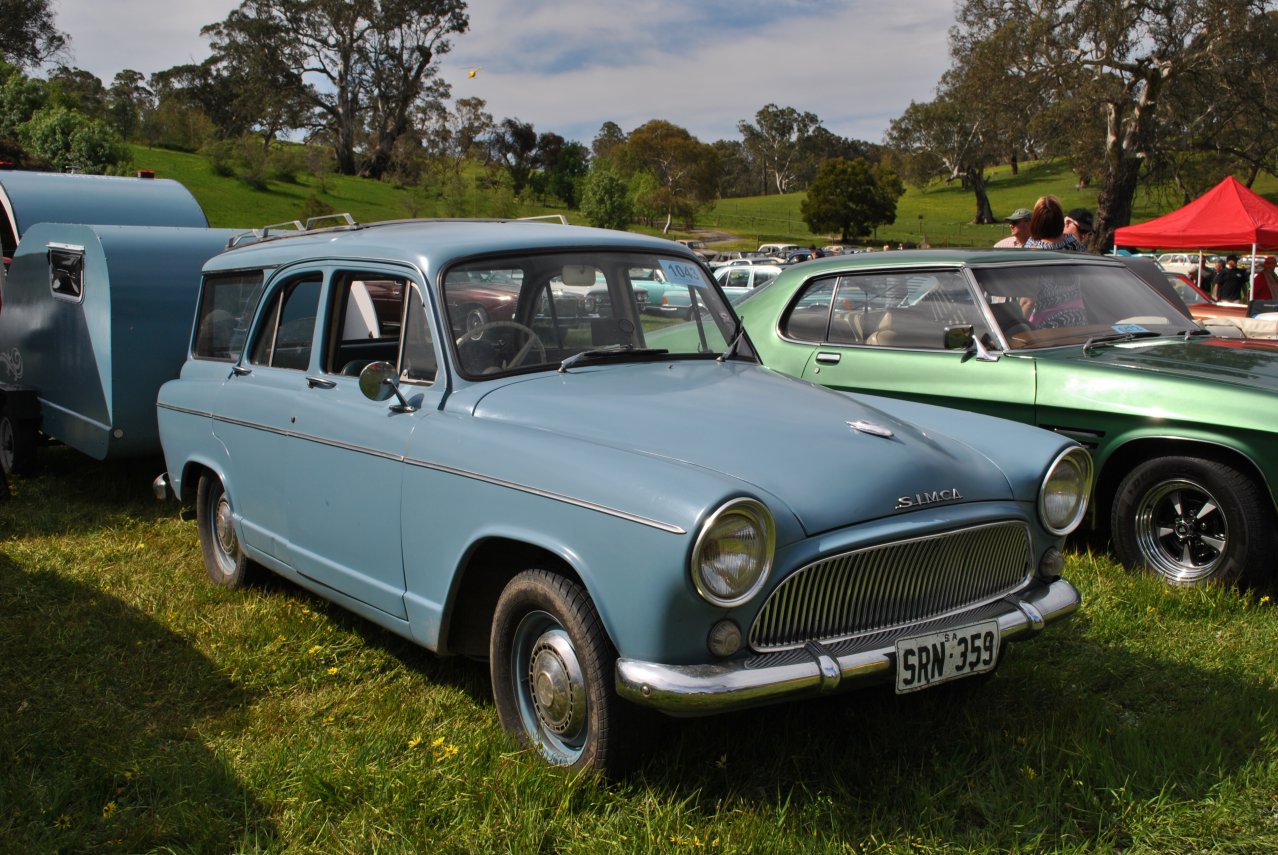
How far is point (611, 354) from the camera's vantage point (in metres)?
4.07

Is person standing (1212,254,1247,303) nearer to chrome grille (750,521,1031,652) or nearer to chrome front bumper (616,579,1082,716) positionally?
chrome grille (750,521,1031,652)

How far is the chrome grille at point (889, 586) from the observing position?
2.96 m

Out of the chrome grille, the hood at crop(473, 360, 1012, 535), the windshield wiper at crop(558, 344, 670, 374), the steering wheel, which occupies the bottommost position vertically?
the chrome grille

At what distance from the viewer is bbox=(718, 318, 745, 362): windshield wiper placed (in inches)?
175

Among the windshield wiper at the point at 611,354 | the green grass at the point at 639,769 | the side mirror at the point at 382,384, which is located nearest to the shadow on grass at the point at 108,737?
the green grass at the point at 639,769

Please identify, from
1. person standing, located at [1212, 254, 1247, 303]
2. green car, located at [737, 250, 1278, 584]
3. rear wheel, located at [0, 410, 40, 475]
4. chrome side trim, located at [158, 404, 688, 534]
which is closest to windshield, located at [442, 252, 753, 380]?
chrome side trim, located at [158, 404, 688, 534]

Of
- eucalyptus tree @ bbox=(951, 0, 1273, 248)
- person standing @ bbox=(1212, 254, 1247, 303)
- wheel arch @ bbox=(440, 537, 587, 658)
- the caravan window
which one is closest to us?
wheel arch @ bbox=(440, 537, 587, 658)

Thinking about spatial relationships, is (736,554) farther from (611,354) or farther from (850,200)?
(850,200)

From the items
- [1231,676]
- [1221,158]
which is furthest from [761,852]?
[1221,158]

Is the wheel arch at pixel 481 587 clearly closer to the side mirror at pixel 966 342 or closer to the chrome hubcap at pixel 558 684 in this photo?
the chrome hubcap at pixel 558 684

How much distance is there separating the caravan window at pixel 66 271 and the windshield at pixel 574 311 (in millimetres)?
4440

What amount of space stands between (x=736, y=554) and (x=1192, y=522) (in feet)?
10.2

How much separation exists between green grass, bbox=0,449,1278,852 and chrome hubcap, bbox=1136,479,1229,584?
0.75 ft

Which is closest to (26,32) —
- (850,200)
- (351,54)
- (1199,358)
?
(351,54)
